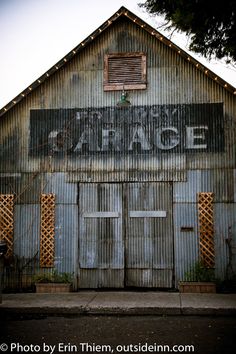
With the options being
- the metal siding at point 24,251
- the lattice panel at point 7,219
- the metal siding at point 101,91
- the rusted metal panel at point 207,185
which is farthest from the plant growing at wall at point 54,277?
the rusted metal panel at point 207,185

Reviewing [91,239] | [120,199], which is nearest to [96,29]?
[120,199]

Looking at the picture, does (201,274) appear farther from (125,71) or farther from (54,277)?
(125,71)

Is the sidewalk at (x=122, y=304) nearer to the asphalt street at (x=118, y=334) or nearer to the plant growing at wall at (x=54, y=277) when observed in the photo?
the asphalt street at (x=118, y=334)

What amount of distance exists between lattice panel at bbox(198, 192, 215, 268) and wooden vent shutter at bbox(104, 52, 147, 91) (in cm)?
366

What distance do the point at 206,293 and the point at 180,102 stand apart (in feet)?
17.3

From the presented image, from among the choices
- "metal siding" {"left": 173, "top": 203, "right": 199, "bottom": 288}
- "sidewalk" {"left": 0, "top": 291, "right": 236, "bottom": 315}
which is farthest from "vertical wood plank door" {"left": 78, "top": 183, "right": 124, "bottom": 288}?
"metal siding" {"left": 173, "top": 203, "right": 199, "bottom": 288}

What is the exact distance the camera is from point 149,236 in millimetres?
11211

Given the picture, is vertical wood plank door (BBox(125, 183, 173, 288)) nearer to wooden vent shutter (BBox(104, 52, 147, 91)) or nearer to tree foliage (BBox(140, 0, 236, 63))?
wooden vent shutter (BBox(104, 52, 147, 91))

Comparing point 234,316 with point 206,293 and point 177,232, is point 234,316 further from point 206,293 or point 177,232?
point 177,232

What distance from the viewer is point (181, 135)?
1134cm

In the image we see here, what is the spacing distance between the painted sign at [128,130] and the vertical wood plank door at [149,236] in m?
1.19

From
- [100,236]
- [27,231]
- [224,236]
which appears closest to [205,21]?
[224,236]

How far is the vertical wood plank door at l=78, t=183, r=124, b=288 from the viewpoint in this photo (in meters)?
11.2

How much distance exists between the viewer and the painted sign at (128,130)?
11.3 m
